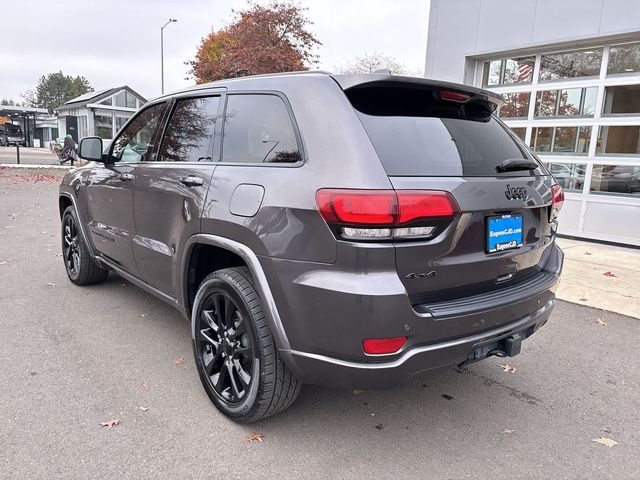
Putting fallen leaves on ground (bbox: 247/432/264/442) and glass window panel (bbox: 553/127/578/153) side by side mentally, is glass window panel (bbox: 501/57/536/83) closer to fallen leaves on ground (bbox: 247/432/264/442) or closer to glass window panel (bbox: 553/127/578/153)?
glass window panel (bbox: 553/127/578/153)

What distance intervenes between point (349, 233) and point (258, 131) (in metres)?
0.96

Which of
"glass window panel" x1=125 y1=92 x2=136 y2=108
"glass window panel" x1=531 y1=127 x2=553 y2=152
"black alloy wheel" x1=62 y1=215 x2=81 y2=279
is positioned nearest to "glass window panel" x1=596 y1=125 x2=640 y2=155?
"glass window panel" x1=531 y1=127 x2=553 y2=152

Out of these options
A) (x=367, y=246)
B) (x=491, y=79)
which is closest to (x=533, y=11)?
(x=491, y=79)

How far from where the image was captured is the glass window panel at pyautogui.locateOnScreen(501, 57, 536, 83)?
885cm

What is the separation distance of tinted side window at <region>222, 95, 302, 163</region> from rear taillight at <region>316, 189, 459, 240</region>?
0.40 meters

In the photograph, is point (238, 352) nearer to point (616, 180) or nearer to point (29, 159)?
point (616, 180)

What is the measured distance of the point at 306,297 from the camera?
218 centimetres

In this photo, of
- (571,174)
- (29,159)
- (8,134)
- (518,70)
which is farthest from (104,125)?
(571,174)

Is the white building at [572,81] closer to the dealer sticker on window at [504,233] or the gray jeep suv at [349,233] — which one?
the gray jeep suv at [349,233]

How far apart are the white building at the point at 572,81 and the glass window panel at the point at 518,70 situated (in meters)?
0.02

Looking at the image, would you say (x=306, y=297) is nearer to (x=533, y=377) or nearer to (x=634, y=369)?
(x=533, y=377)

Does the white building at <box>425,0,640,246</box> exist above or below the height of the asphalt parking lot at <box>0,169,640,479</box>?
above

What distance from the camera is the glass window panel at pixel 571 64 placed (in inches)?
317

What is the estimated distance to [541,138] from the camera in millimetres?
8938
